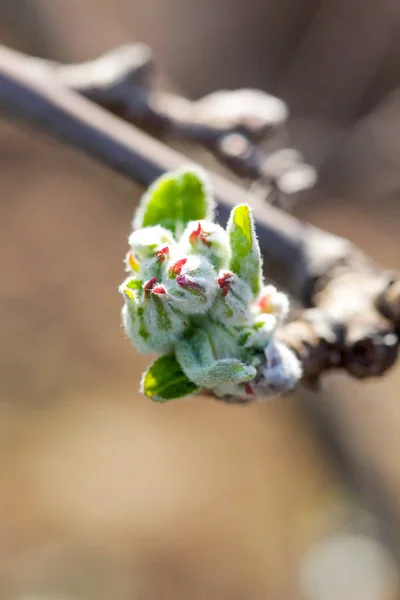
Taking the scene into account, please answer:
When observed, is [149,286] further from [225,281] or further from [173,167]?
[173,167]

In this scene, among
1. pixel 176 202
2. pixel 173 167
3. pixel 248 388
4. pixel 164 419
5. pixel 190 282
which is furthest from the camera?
pixel 164 419

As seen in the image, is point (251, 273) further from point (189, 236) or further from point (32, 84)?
point (32, 84)

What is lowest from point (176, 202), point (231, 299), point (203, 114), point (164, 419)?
point (231, 299)

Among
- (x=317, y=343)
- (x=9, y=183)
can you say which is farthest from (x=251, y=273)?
→ (x=9, y=183)

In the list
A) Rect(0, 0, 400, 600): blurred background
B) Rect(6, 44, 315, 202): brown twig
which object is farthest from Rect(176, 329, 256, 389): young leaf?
Rect(0, 0, 400, 600): blurred background

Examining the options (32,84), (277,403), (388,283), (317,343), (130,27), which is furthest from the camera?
(130,27)

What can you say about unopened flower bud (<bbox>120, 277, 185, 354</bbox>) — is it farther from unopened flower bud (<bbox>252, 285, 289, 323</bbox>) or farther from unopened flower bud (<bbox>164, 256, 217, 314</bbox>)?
unopened flower bud (<bbox>252, 285, 289, 323</bbox>)

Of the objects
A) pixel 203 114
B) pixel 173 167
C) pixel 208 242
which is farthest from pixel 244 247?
pixel 203 114
